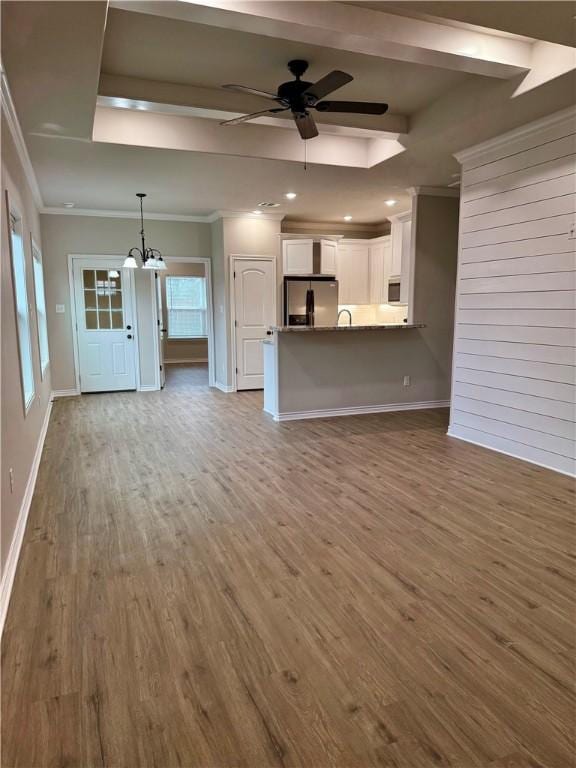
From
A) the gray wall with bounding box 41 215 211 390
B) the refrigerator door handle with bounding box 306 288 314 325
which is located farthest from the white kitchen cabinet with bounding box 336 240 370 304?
the gray wall with bounding box 41 215 211 390

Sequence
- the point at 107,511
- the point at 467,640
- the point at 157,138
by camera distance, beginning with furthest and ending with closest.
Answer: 1. the point at 157,138
2. the point at 107,511
3. the point at 467,640

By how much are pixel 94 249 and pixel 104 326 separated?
1.16 meters

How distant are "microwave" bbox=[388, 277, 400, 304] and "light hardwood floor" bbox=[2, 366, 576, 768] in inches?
143

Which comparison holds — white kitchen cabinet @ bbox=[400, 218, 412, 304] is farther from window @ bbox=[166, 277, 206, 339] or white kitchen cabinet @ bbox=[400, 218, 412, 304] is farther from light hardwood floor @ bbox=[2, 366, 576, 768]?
window @ bbox=[166, 277, 206, 339]

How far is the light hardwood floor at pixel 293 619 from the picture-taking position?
1485mm

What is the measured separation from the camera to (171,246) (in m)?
7.57

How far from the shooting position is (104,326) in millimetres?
7480

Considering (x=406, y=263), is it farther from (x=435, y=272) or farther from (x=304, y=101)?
(x=304, y=101)

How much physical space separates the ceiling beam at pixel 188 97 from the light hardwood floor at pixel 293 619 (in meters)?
2.85

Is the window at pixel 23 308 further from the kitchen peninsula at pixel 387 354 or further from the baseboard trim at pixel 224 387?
the baseboard trim at pixel 224 387

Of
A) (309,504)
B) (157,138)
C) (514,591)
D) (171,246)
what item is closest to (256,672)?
(514,591)

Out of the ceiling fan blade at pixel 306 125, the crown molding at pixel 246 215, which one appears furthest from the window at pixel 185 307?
the ceiling fan blade at pixel 306 125

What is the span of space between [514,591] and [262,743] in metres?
1.38

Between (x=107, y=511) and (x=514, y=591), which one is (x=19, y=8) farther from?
(x=514, y=591)
